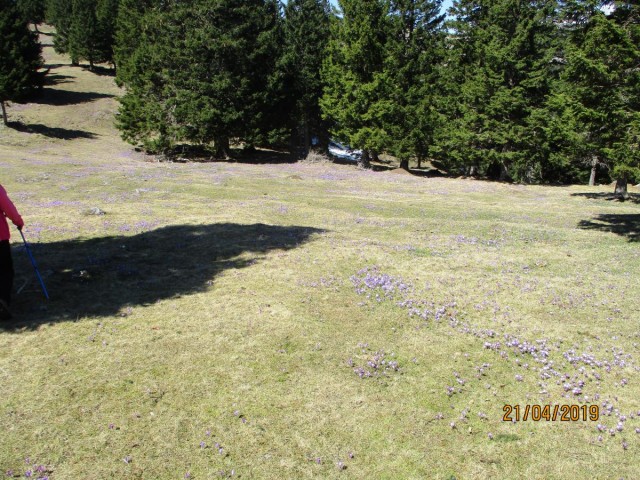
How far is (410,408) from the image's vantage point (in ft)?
23.3

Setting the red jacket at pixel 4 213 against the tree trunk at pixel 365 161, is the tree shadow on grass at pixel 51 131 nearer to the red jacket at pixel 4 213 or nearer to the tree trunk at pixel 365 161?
the tree trunk at pixel 365 161

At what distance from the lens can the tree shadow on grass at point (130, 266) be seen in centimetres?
997

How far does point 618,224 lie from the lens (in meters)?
21.4

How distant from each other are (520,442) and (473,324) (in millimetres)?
3850

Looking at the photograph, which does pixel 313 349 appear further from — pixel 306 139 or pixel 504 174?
pixel 306 139

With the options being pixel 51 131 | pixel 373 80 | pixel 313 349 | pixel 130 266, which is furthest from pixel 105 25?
pixel 313 349

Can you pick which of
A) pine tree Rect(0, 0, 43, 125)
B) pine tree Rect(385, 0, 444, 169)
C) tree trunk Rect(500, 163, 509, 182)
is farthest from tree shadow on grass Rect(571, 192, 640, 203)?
pine tree Rect(0, 0, 43, 125)

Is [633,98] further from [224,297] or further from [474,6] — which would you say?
[474,6]

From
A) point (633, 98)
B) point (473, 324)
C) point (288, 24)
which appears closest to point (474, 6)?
point (288, 24)

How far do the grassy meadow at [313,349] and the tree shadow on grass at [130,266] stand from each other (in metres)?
0.07

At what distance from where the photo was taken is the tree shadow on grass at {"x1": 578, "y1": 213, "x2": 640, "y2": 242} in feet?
63.3

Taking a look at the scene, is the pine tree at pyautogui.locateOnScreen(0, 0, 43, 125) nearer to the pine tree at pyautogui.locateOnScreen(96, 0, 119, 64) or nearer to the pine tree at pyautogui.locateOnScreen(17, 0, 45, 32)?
the pine tree at pyautogui.locateOnScreen(96, 0, 119, 64)
